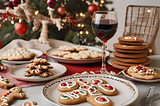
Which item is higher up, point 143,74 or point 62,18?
point 62,18

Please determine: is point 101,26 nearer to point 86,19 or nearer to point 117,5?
point 86,19

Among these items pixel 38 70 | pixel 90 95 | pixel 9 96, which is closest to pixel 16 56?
pixel 38 70

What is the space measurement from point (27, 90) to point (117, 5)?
2.94 meters

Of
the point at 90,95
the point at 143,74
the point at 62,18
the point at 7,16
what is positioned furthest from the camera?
the point at 62,18

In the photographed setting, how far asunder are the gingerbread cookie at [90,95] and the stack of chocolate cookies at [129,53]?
1.14ft

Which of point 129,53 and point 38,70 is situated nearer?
point 38,70

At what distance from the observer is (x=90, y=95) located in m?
0.58

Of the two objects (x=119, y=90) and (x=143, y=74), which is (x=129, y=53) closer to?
(x=143, y=74)

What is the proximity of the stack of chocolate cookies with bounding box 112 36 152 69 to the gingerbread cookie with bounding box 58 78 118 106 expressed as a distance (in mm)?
348

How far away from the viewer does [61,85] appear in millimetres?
647

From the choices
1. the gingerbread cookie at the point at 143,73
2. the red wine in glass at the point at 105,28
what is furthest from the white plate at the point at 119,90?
the red wine in glass at the point at 105,28

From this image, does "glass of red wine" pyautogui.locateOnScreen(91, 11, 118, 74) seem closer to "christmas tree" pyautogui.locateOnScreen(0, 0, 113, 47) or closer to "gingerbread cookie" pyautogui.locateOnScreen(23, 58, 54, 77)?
"gingerbread cookie" pyautogui.locateOnScreen(23, 58, 54, 77)

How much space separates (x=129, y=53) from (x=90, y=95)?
486mm

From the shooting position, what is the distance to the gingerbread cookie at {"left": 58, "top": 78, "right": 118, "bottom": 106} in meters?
0.54
